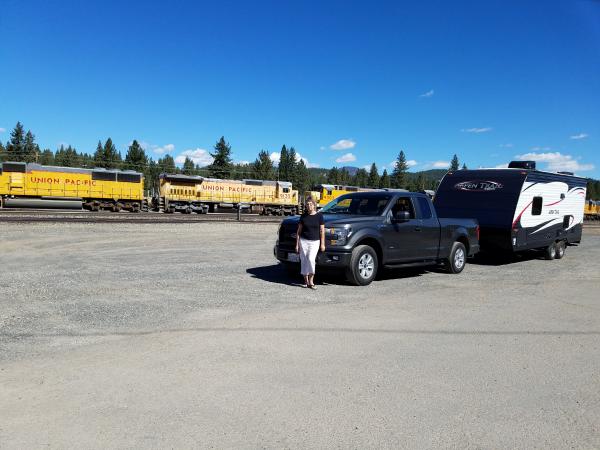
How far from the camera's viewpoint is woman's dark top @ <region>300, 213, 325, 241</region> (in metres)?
8.65

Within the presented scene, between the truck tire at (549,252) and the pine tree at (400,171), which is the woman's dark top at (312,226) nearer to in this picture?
the truck tire at (549,252)

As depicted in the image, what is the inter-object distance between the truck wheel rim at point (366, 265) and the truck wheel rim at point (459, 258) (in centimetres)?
334

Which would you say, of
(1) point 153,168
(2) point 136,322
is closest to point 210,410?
(2) point 136,322

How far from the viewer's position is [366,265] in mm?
9234

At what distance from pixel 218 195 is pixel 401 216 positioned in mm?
40063

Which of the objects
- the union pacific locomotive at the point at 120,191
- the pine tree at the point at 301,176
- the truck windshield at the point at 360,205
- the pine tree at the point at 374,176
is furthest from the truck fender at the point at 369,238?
the pine tree at the point at 374,176

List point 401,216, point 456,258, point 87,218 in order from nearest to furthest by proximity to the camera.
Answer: point 401,216 → point 456,258 → point 87,218

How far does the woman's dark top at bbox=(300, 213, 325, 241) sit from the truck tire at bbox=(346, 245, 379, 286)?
88 cm

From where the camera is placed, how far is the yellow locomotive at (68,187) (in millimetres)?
37281

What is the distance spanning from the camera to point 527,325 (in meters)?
6.53

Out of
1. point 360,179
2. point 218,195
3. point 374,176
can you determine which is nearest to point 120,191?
point 218,195

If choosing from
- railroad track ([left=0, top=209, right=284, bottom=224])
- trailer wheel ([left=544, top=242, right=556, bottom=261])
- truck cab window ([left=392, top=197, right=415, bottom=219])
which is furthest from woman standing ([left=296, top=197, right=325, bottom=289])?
railroad track ([left=0, top=209, right=284, bottom=224])

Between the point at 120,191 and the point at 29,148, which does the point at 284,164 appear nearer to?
the point at 29,148

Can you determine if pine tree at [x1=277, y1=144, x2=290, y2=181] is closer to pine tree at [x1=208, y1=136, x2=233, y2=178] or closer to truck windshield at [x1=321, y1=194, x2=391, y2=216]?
pine tree at [x1=208, y1=136, x2=233, y2=178]
